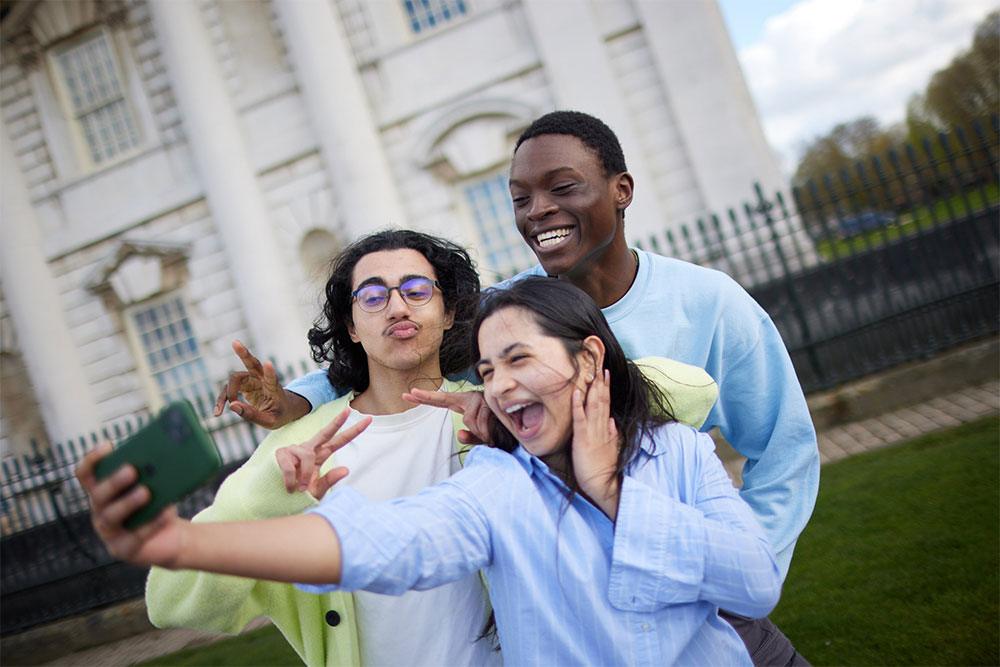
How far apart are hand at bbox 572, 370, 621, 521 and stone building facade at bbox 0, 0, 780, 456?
8183 mm

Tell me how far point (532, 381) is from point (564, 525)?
0.32m

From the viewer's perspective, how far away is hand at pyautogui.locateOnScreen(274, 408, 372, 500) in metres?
1.68

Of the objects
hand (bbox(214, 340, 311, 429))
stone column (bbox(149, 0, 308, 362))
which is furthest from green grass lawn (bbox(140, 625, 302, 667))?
stone column (bbox(149, 0, 308, 362))

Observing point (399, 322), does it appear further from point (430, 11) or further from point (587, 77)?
point (430, 11)

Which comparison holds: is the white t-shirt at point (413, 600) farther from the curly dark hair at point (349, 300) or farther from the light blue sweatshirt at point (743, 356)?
the light blue sweatshirt at point (743, 356)

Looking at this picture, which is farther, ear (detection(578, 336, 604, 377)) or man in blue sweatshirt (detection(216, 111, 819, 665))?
man in blue sweatshirt (detection(216, 111, 819, 665))

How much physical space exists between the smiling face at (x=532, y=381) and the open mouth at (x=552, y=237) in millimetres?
581

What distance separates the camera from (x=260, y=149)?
39.2ft

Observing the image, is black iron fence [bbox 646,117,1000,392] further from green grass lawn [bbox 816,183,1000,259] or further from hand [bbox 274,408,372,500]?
hand [bbox 274,408,372,500]

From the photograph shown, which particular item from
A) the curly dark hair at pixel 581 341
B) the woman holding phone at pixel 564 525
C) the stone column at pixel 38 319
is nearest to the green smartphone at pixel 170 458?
the woman holding phone at pixel 564 525

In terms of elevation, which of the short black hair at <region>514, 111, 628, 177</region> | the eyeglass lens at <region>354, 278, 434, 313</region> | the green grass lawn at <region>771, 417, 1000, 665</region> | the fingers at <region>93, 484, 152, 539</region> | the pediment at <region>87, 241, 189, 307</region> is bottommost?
the green grass lawn at <region>771, 417, 1000, 665</region>

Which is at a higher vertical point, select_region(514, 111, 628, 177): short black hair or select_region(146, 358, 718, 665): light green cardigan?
select_region(514, 111, 628, 177): short black hair

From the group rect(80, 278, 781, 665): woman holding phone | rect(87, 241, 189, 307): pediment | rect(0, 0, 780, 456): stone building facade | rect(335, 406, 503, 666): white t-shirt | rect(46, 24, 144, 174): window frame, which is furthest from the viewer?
rect(46, 24, 144, 174): window frame

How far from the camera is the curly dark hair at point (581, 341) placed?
171cm
